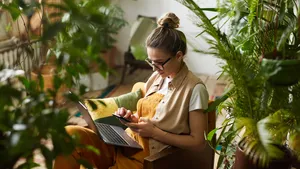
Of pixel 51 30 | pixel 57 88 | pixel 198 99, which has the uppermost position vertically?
pixel 51 30

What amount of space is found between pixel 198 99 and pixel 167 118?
19cm

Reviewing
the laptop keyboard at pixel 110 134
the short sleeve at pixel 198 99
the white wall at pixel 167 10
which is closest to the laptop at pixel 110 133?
the laptop keyboard at pixel 110 134

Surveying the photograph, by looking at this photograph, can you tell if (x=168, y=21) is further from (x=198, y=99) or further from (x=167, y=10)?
(x=167, y=10)

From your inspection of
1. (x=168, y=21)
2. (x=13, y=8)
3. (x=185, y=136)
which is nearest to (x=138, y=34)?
(x=168, y=21)

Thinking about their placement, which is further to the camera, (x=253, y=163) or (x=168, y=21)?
(x=168, y=21)

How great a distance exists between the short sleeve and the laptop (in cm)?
33

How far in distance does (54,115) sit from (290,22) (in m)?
0.96

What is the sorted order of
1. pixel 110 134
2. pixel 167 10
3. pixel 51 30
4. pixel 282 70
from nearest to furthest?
pixel 51 30 → pixel 282 70 → pixel 110 134 → pixel 167 10

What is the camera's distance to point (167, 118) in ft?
5.82

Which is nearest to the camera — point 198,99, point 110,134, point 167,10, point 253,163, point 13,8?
point 13,8

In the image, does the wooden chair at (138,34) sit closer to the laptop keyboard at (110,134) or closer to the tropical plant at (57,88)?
the laptop keyboard at (110,134)

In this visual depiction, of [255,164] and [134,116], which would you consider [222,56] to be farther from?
[134,116]

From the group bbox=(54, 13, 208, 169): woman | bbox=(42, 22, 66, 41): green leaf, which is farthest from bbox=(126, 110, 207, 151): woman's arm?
bbox=(42, 22, 66, 41): green leaf

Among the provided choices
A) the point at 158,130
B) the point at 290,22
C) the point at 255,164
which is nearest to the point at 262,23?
the point at 290,22
